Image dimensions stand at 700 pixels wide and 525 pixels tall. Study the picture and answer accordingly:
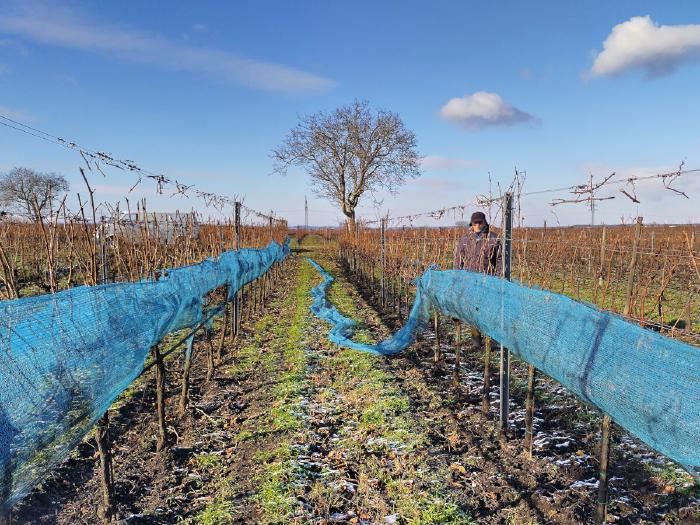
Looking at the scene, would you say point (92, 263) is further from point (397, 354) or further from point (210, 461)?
point (397, 354)

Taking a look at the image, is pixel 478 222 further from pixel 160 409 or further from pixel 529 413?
pixel 160 409

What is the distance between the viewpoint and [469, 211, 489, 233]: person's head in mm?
6261

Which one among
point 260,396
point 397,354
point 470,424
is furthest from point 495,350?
point 260,396

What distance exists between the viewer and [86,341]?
106 inches

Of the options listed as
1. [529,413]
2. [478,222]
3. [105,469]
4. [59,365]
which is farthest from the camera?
[478,222]

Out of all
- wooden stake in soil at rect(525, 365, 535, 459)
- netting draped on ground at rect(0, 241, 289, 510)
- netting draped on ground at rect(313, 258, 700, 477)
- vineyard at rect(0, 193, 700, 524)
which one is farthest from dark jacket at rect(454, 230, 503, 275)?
netting draped on ground at rect(0, 241, 289, 510)

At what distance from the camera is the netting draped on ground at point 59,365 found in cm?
208

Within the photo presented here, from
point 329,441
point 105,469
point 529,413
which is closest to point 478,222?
point 529,413

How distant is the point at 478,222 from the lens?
6258 millimetres

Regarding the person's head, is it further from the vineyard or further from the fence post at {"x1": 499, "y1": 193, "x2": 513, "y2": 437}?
the fence post at {"x1": 499, "y1": 193, "x2": 513, "y2": 437}

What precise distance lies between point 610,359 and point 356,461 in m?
2.12

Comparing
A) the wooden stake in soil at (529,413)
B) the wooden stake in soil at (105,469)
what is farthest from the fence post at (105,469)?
the wooden stake in soil at (529,413)

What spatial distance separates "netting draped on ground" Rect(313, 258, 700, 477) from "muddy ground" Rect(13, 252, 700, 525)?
2.95 ft

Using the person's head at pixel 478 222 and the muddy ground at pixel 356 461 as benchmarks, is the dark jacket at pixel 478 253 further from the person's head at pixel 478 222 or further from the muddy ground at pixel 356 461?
the muddy ground at pixel 356 461
